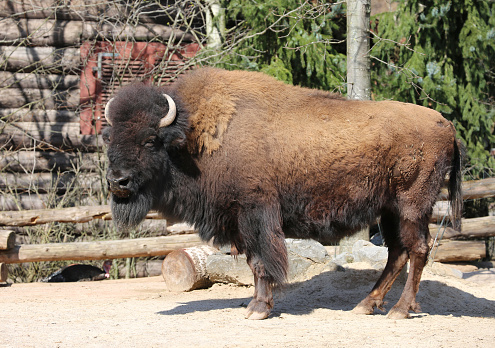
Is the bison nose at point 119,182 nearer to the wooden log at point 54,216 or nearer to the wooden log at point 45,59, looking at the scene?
the wooden log at point 54,216

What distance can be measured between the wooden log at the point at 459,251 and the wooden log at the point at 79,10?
6.74 m

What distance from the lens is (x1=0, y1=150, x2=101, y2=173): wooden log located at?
11055 mm

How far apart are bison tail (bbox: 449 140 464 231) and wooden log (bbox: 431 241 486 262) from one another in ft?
12.1

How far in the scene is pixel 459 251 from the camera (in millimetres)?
9945

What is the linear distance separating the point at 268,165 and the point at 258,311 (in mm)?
1474

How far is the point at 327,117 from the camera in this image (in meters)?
5.98

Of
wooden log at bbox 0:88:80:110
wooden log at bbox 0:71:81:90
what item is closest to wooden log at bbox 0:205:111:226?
wooden log at bbox 0:88:80:110

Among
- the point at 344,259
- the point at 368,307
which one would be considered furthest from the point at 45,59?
the point at 368,307

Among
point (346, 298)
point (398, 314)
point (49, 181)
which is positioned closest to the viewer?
point (398, 314)

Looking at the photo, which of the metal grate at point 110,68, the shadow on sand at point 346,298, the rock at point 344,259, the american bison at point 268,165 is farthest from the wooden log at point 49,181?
the american bison at point 268,165

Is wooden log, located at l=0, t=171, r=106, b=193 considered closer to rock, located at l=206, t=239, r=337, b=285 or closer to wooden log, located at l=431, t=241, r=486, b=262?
rock, located at l=206, t=239, r=337, b=285

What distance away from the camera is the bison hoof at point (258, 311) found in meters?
5.54

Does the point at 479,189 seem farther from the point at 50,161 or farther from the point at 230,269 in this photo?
the point at 50,161

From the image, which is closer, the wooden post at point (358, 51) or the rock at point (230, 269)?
the rock at point (230, 269)
